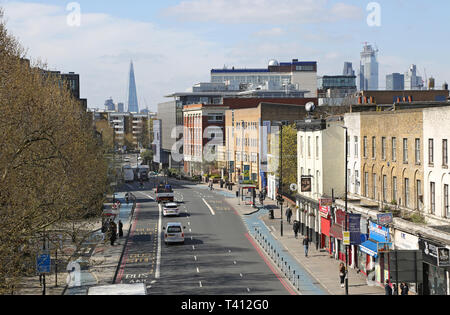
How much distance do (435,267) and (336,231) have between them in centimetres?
1763

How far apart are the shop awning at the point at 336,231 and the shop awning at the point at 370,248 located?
4821 millimetres

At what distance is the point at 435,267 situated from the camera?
105ft

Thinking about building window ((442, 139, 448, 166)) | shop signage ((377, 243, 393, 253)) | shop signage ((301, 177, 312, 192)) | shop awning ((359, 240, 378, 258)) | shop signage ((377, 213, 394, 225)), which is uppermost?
building window ((442, 139, 448, 166))

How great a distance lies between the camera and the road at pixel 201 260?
3909 cm

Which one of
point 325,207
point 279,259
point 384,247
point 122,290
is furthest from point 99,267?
point 122,290

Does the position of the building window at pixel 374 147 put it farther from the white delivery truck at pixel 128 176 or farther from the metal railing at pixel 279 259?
the white delivery truck at pixel 128 176

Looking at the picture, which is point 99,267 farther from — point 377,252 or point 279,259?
point 377,252

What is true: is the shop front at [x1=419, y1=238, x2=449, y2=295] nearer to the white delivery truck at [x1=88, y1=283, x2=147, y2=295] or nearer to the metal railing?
the metal railing

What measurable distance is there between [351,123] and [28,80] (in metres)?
25.4

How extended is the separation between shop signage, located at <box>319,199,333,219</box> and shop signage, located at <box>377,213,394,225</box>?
1424 cm

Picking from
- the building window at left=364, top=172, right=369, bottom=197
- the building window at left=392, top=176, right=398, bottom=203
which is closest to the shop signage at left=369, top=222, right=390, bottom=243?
the building window at left=392, top=176, right=398, bottom=203

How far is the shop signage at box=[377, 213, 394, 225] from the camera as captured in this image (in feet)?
123
